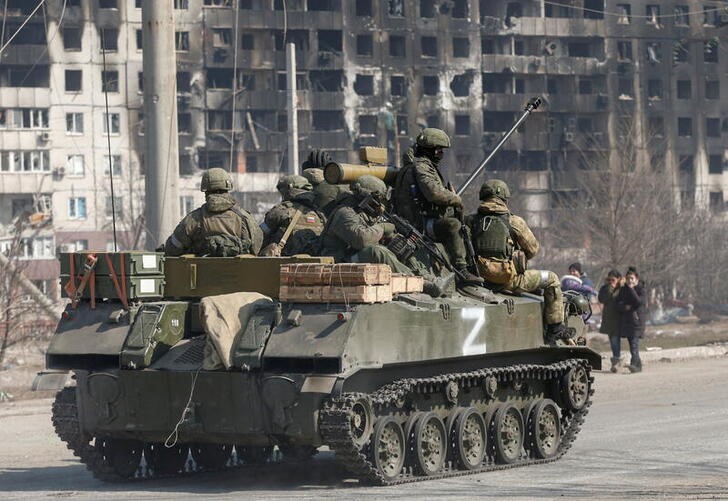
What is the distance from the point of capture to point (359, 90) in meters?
92.6

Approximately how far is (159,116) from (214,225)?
9372mm

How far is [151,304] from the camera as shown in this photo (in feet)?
47.3

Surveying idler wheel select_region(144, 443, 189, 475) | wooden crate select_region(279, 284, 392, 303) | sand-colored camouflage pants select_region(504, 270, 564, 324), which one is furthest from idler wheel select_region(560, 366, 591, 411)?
idler wheel select_region(144, 443, 189, 475)

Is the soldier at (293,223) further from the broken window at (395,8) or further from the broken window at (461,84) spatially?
the broken window at (461,84)

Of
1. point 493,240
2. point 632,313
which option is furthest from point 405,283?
point 632,313

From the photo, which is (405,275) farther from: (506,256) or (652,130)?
(652,130)

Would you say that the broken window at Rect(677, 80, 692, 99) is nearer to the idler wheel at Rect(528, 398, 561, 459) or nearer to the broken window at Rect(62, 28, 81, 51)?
the broken window at Rect(62, 28, 81, 51)

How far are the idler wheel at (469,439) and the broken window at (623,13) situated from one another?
8619 cm

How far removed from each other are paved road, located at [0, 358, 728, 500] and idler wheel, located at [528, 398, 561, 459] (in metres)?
0.21

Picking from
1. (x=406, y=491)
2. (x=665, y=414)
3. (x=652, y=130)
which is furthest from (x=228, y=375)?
(x=652, y=130)

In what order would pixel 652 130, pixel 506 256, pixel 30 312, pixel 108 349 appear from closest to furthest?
pixel 108 349 → pixel 506 256 → pixel 30 312 → pixel 652 130

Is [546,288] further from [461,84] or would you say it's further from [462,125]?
[461,84]

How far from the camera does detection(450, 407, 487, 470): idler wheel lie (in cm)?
1509

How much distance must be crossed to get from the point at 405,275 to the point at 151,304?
2.19 meters
